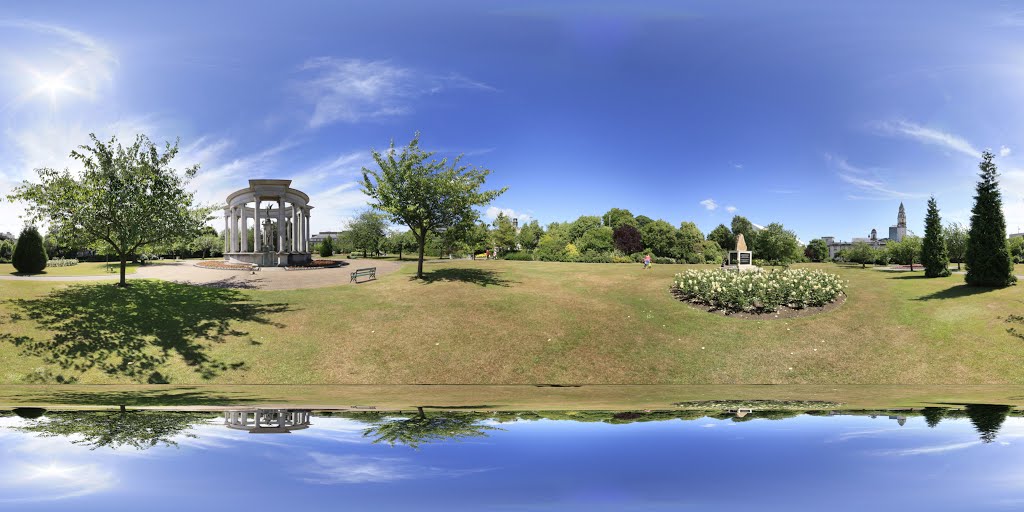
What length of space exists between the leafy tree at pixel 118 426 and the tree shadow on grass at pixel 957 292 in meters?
29.2

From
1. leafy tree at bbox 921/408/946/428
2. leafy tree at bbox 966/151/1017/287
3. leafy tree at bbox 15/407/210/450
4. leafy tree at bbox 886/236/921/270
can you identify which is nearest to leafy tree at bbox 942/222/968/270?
leafy tree at bbox 886/236/921/270

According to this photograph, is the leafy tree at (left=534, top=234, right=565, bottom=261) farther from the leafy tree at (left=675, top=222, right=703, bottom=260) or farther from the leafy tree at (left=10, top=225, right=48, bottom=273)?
the leafy tree at (left=10, top=225, right=48, bottom=273)

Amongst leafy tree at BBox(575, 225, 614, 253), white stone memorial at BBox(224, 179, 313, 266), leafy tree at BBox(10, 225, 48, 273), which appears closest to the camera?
leafy tree at BBox(10, 225, 48, 273)

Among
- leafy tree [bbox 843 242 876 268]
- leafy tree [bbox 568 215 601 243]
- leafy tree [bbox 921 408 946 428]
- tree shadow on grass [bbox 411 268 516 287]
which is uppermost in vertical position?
leafy tree [bbox 568 215 601 243]

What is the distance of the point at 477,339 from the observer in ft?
57.0

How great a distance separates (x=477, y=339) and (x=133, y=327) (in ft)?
41.2

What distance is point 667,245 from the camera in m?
76.5

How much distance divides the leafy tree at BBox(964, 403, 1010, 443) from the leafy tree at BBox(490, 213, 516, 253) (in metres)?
70.0

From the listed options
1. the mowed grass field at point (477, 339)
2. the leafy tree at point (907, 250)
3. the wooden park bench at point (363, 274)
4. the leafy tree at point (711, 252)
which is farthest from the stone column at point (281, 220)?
the leafy tree at point (907, 250)

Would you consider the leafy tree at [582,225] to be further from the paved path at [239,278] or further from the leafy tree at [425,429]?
the leafy tree at [425,429]

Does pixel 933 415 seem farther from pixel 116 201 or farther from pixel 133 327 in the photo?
pixel 116 201

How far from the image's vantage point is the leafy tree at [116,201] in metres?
20.8

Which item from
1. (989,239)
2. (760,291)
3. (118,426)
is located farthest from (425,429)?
(989,239)

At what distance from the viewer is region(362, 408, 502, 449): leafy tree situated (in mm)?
6664
